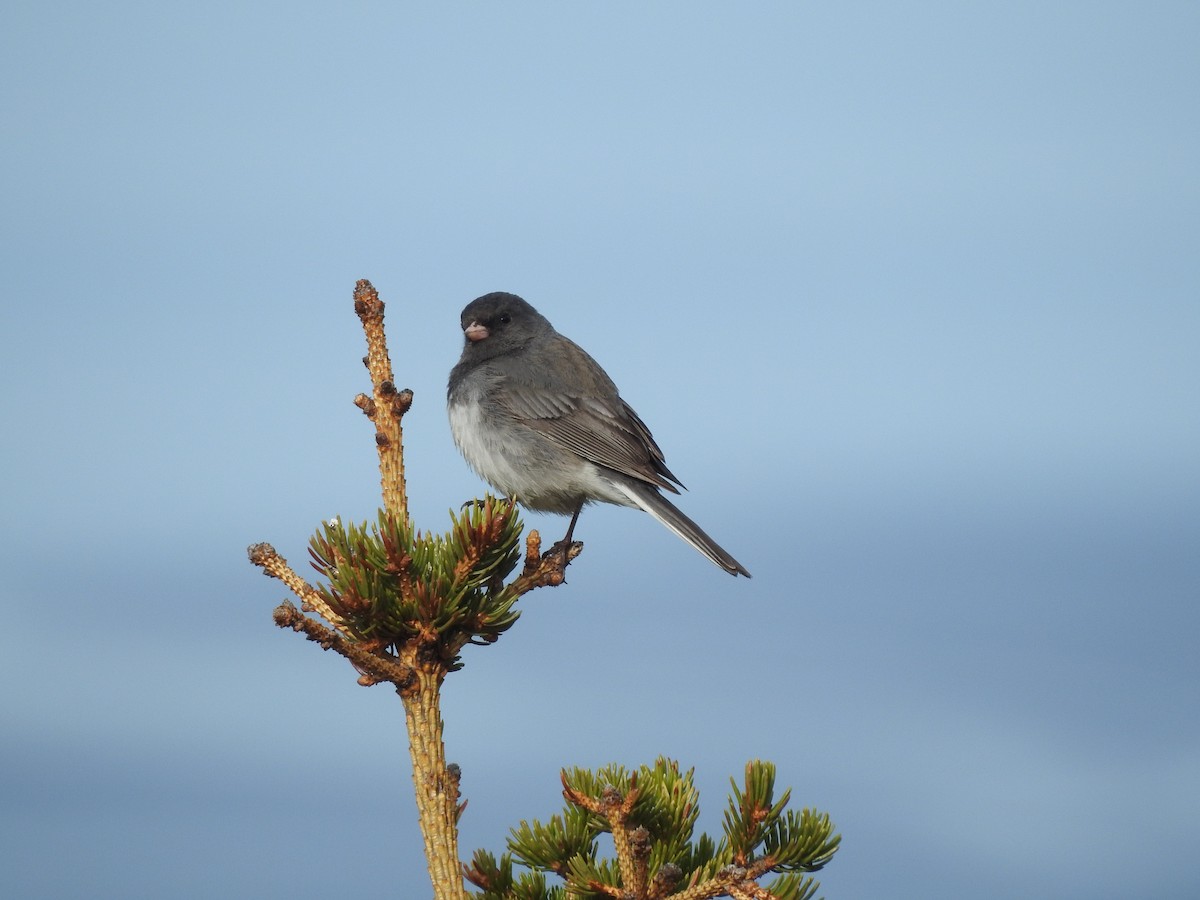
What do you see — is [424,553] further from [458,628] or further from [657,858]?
[657,858]

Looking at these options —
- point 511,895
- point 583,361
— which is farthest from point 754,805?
point 583,361

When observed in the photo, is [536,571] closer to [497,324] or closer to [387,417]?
[387,417]

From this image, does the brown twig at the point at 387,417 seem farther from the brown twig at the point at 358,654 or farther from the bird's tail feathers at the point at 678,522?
the bird's tail feathers at the point at 678,522

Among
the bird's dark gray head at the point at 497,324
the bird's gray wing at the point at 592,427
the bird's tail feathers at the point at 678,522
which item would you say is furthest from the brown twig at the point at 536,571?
the bird's dark gray head at the point at 497,324

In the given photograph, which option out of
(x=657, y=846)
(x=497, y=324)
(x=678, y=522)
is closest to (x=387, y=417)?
(x=657, y=846)

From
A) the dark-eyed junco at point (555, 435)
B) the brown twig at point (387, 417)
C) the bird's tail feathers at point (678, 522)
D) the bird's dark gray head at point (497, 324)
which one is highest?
the bird's dark gray head at point (497, 324)

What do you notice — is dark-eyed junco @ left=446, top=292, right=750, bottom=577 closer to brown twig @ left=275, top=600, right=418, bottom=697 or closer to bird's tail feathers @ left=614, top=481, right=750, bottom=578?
bird's tail feathers @ left=614, top=481, right=750, bottom=578

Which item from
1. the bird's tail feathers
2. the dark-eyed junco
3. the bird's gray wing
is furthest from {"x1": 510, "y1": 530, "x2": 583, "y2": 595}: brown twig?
the bird's gray wing
